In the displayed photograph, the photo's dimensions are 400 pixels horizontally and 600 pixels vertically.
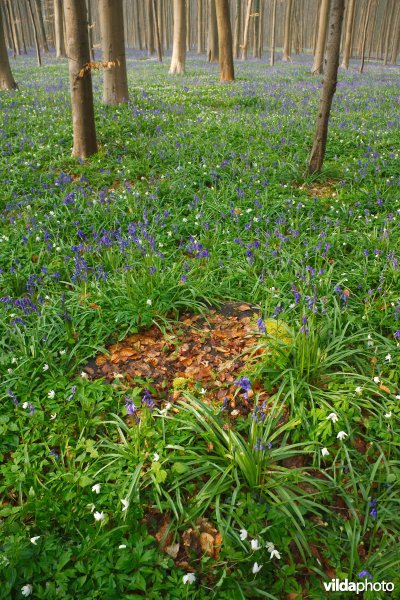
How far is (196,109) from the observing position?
12930 mm

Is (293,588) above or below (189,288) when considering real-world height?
below

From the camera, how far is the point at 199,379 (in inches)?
160

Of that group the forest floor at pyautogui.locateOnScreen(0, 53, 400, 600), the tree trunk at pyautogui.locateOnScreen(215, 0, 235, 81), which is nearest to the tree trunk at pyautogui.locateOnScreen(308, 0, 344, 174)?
the forest floor at pyautogui.locateOnScreen(0, 53, 400, 600)

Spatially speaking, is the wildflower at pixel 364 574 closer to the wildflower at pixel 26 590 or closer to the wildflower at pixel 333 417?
the wildflower at pixel 333 417

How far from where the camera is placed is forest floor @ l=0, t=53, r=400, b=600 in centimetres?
263

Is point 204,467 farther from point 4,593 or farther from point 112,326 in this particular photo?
point 112,326

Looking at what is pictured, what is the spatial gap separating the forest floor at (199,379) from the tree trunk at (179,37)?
16.4 meters

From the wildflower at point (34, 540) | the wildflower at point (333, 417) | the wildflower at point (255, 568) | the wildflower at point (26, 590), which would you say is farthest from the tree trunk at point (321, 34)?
the wildflower at point (26, 590)

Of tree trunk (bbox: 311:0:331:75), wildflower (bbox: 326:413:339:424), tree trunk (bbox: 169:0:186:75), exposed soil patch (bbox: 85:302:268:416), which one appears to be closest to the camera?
wildflower (bbox: 326:413:339:424)

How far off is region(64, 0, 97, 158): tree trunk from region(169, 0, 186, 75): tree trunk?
52.2 feet

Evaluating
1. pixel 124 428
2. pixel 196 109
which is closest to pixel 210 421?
pixel 124 428

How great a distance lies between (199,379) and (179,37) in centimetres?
2234

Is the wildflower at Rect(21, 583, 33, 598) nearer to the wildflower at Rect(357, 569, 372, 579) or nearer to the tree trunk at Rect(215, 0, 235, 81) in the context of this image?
the wildflower at Rect(357, 569, 372, 579)

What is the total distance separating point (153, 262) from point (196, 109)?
942 cm
